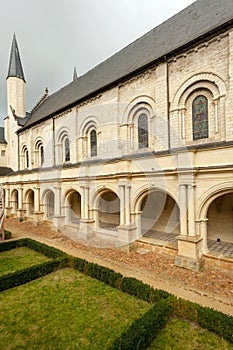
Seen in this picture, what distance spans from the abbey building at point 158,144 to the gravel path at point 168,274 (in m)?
0.69

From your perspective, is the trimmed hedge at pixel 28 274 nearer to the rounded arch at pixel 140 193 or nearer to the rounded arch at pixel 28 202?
the rounded arch at pixel 140 193

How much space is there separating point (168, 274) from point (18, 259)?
302 inches

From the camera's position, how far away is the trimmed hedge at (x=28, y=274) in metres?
7.49

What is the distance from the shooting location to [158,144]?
12.0 meters

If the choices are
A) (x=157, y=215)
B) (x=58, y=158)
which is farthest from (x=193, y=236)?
(x=58, y=158)

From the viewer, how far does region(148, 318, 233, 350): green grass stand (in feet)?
15.8

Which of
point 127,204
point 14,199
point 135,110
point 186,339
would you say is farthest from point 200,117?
point 14,199

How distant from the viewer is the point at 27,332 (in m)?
5.30

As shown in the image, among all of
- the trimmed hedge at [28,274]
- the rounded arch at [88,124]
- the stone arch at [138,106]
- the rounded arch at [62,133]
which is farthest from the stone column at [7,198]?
the trimmed hedge at [28,274]

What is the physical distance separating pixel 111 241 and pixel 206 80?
34.2 ft

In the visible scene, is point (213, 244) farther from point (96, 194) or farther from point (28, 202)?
point (28, 202)

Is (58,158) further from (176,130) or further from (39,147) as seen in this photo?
(176,130)

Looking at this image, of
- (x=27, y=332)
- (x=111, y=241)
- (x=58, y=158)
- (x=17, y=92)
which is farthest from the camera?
(x=17, y=92)

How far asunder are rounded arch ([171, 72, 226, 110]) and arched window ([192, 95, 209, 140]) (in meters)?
0.54
